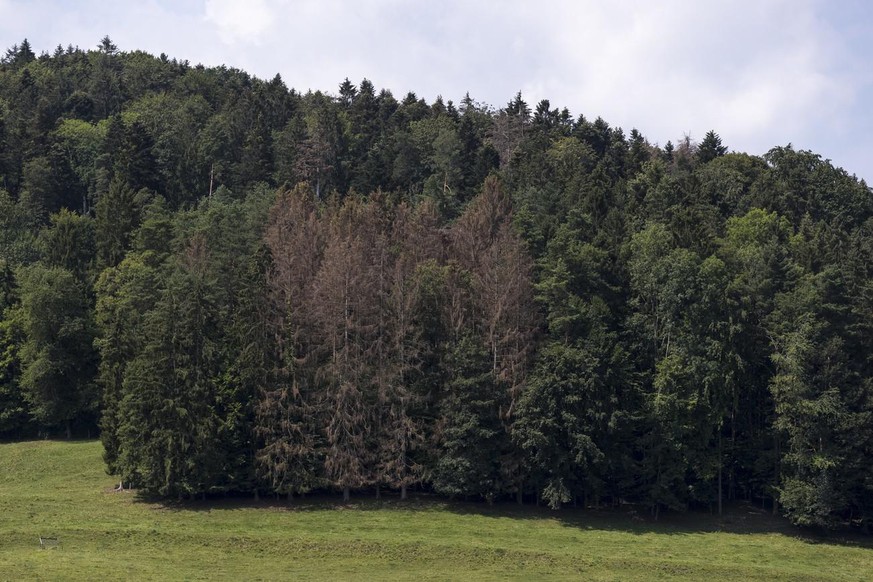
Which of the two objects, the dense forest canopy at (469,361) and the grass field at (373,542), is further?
the dense forest canopy at (469,361)

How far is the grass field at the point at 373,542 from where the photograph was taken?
5603cm

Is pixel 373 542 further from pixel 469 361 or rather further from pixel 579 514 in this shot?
pixel 579 514

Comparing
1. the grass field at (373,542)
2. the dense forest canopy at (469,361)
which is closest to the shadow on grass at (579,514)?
the grass field at (373,542)

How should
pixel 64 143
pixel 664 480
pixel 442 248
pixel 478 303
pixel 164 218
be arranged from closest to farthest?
pixel 664 480
pixel 478 303
pixel 442 248
pixel 164 218
pixel 64 143

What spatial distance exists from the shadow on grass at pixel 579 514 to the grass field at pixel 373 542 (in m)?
0.22

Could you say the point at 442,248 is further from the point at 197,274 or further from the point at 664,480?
the point at 664,480

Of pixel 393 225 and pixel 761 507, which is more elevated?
pixel 393 225

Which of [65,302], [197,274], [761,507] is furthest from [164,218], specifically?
[761,507]

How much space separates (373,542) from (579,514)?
63.6 feet

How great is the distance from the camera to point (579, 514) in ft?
243

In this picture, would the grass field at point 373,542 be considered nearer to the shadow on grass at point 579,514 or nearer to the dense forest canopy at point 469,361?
the shadow on grass at point 579,514

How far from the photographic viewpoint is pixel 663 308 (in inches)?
3024

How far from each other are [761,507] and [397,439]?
99.2 ft

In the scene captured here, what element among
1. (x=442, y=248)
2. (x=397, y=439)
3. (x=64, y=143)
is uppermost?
(x=64, y=143)
